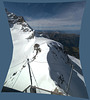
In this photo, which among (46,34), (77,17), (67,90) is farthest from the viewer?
(46,34)

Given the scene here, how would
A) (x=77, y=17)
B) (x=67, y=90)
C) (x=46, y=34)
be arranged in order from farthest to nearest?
(x=46, y=34) < (x=77, y=17) < (x=67, y=90)

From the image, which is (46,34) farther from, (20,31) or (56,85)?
(56,85)

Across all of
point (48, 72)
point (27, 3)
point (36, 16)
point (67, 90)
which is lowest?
point (67, 90)

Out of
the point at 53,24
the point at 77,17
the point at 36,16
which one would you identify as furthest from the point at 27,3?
the point at 77,17

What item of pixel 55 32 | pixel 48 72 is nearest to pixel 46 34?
pixel 55 32

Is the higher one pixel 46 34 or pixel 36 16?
pixel 36 16

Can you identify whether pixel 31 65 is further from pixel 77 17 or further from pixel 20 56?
pixel 77 17

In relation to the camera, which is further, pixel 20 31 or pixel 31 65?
pixel 20 31
